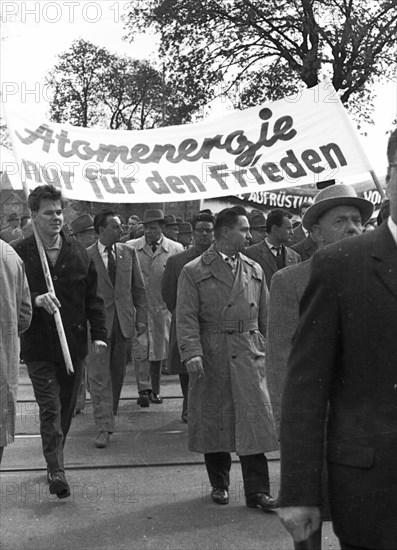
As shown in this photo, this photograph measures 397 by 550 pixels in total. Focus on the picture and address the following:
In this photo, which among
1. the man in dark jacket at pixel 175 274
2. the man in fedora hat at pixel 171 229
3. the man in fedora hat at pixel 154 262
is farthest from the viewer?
the man in fedora hat at pixel 171 229

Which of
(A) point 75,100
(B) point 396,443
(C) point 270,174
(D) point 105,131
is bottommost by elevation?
(B) point 396,443

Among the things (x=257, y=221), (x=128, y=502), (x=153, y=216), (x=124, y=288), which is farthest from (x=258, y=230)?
(x=128, y=502)

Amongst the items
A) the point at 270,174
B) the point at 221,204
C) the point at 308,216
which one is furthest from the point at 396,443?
the point at 221,204

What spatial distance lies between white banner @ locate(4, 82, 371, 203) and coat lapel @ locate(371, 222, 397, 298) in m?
4.37

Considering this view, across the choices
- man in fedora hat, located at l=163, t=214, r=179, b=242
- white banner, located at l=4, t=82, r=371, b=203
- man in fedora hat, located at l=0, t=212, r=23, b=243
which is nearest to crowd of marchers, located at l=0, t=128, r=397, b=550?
white banner, located at l=4, t=82, r=371, b=203

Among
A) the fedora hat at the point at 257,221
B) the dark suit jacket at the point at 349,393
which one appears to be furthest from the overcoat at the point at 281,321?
the fedora hat at the point at 257,221

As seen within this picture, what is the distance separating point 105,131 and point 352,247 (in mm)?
5018

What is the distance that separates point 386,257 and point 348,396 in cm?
39

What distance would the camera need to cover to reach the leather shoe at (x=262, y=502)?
547 centimetres

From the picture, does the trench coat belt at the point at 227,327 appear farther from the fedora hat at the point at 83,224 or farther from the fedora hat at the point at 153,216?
the fedora hat at the point at 153,216

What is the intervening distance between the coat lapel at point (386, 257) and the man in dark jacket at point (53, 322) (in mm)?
3626

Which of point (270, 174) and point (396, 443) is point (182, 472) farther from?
point (396, 443)

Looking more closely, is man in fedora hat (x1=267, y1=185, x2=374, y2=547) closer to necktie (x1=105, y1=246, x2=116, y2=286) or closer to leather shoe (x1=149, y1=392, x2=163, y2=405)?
necktie (x1=105, y1=246, x2=116, y2=286)

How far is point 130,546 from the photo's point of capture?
488 centimetres
